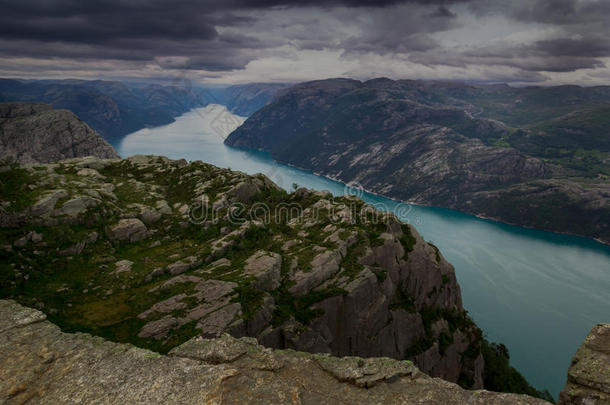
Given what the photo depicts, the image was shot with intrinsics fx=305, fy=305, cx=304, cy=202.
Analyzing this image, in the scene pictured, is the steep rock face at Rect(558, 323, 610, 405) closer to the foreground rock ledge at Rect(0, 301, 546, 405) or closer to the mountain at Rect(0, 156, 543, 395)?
the foreground rock ledge at Rect(0, 301, 546, 405)

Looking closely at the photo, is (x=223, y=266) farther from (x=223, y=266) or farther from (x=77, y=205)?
(x=77, y=205)

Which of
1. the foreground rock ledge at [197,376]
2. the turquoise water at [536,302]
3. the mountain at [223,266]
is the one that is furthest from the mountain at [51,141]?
the turquoise water at [536,302]

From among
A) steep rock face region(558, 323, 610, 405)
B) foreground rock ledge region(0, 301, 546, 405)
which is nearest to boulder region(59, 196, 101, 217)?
foreground rock ledge region(0, 301, 546, 405)

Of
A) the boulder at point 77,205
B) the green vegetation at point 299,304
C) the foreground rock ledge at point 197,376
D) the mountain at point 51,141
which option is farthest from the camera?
the mountain at point 51,141

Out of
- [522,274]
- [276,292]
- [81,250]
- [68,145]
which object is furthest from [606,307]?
[68,145]

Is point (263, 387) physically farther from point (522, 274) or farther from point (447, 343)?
point (522, 274)

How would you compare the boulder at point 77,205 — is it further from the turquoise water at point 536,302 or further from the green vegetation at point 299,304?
the turquoise water at point 536,302

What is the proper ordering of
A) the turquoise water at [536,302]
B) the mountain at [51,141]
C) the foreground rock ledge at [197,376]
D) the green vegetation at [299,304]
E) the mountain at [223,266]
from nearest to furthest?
the foreground rock ledge at [197,376], the mountain at [223,266], the green vegetation at [299,304], the turquoise water at [536,302], the mountain at [51,141]
